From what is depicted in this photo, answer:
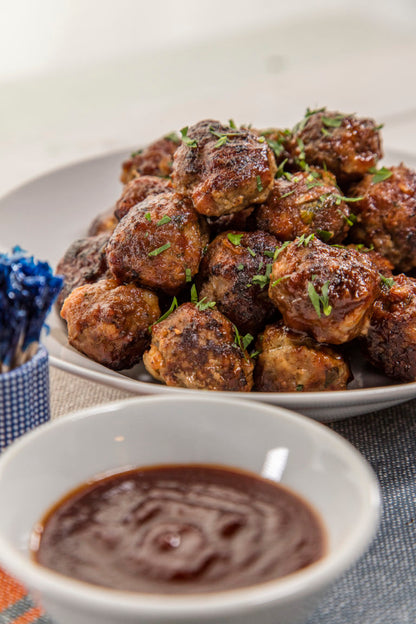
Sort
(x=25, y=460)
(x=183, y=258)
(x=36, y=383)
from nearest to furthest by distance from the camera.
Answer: (x=25, y=460), (x=36, y=383), (x=183, y=258)

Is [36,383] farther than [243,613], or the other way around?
[36,383]

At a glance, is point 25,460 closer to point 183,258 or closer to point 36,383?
Result: point 36,383

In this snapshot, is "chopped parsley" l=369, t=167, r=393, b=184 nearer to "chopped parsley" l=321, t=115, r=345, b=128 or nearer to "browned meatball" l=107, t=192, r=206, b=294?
"chopped parsley" l=321, t=115, r=345, b=128

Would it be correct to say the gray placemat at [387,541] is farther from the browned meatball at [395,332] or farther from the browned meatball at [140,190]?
the browned meatball at [140,190]

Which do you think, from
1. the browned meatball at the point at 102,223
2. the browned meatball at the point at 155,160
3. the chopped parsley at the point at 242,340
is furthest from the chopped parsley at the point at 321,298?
the browned meatball at the point at 102,223

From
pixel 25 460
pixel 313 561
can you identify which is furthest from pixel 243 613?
pixel 25 460

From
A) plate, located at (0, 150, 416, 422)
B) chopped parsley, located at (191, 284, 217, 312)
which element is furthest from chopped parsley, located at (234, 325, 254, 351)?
plate, located at (0, 150, 416, 422)
